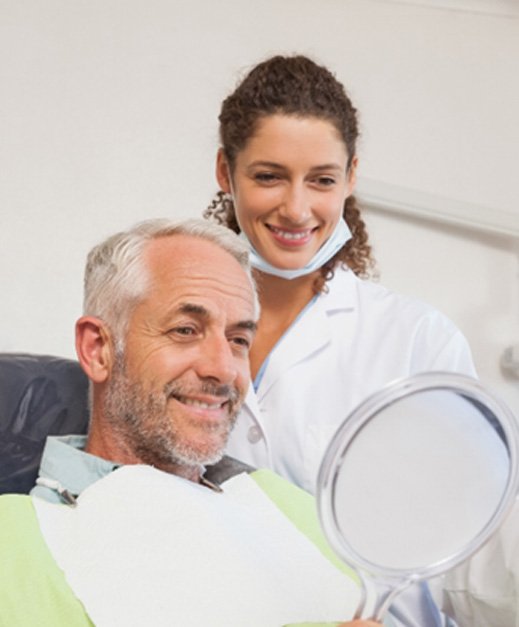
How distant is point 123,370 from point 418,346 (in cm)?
56

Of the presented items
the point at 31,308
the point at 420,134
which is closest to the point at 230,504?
the point at 31,308

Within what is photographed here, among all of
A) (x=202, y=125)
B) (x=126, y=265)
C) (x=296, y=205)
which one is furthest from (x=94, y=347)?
(x=202, y=125)

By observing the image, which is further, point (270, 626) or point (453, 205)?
point (453, 205)

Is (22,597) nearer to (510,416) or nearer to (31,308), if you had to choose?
(510,416)

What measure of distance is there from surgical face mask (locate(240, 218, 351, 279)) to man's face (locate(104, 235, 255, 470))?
0.34 metres

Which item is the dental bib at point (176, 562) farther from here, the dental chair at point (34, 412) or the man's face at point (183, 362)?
the dental chair at point (34, 412)

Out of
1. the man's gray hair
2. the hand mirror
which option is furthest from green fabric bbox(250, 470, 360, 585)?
the hand mirror

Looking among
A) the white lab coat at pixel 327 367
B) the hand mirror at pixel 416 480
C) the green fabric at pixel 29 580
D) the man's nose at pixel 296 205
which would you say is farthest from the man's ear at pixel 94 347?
the hand mirror at pixel 416 480

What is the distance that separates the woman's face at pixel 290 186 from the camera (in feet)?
6.63

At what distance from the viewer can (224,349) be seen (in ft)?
5.41

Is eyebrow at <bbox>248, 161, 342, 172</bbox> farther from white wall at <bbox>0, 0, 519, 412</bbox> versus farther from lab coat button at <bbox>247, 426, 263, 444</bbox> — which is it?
white wall at <bbox>0, 0, 519, 412</bbox>

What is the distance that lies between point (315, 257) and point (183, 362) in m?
0.51

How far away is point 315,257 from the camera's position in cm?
209

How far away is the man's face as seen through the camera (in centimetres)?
164
